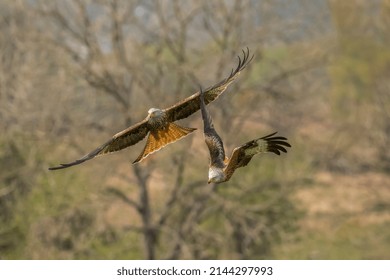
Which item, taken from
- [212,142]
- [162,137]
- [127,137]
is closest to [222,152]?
[212,142]

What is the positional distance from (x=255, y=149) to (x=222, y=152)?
175mm

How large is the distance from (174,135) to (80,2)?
1481cm

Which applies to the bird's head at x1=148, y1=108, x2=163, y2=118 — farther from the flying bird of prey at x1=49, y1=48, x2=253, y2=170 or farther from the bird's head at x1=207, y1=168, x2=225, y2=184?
the bird's head at x1=207, y1=168, x2=225, y2=184

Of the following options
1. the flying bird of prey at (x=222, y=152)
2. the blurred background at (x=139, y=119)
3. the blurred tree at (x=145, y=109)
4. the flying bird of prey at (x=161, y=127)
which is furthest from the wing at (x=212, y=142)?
the blurred tree at (x=145, y=109)

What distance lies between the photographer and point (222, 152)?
2.74 metres

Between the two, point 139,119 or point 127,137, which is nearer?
point 127,137

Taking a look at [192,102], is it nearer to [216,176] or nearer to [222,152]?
[222,152]

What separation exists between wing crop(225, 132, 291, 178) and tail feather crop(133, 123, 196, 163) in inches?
13.9

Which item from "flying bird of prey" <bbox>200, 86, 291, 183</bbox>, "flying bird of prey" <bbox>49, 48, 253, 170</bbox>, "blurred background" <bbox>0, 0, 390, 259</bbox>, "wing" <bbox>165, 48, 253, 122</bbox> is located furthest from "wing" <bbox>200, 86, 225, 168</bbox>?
"blurred background" <bbox>0, 0, 390, 259</bbox>

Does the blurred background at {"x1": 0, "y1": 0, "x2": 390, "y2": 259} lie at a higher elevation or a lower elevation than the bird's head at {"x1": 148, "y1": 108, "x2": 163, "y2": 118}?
higher

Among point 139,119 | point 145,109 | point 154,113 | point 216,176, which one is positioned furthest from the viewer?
point 139,119

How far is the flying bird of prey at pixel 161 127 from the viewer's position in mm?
3092

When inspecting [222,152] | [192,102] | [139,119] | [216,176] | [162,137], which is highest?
[139,119]

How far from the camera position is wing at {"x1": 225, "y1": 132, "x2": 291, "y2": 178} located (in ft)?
9.02
